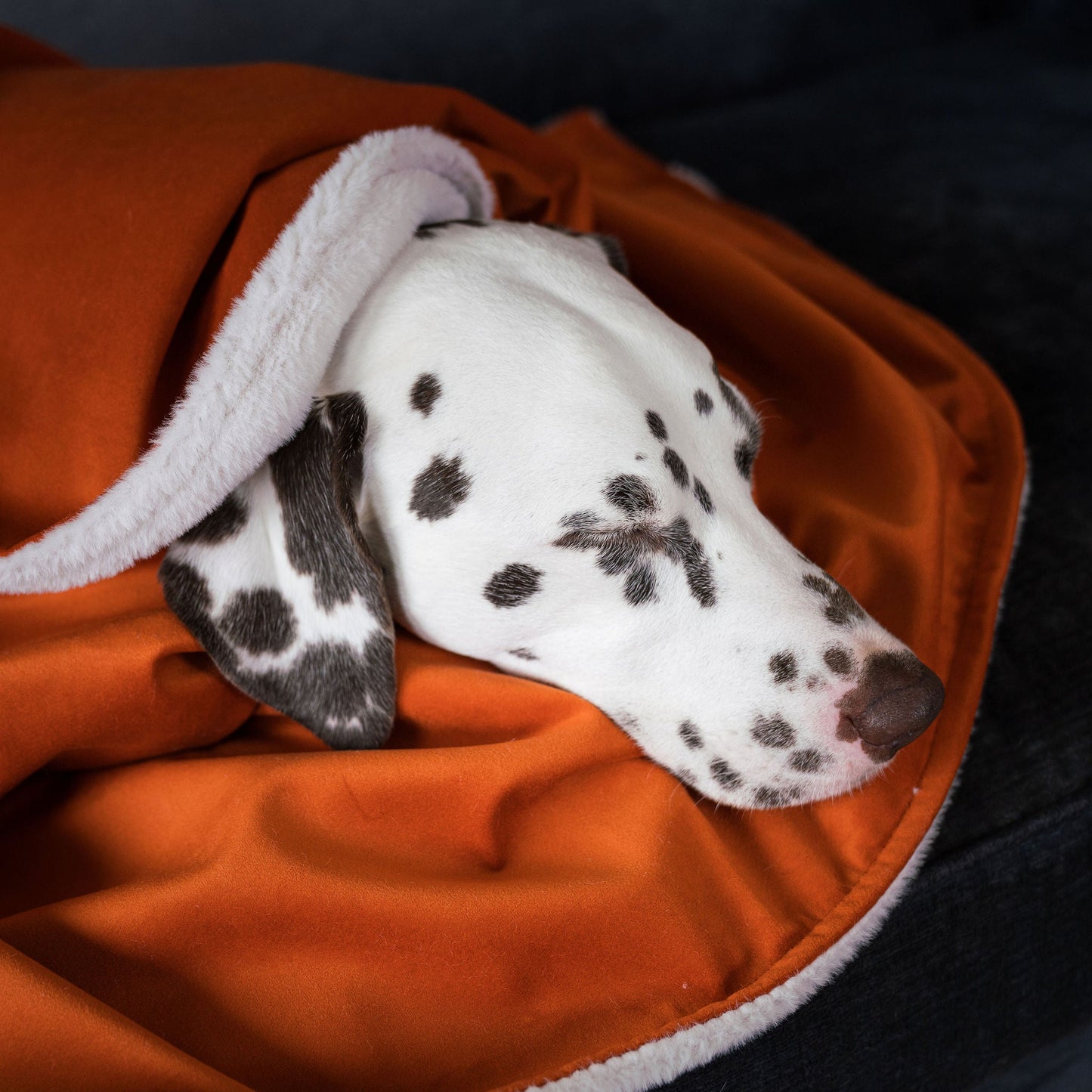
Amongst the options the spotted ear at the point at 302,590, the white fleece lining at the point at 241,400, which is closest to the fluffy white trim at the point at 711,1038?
the spotted ear at the point at 302,590

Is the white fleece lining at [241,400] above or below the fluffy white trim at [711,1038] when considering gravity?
above

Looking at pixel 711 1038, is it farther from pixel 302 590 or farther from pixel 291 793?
pixel 302 590

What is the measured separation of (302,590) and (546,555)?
1.12ft

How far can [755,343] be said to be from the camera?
1930mm

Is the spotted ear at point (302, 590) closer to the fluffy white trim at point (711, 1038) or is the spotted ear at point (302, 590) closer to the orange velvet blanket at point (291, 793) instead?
the orange velvet blanket at point (291, 793)

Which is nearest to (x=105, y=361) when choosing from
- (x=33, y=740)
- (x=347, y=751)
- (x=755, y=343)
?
(x=33, y=740)

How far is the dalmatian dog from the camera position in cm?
125

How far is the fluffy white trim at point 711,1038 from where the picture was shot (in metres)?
1.07

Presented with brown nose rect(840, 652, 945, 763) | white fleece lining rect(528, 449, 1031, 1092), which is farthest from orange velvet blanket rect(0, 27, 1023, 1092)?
brown nose rect(840, 652, 945, 763)

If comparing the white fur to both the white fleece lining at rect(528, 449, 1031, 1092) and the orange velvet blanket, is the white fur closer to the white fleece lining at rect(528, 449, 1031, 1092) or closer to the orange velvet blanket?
the orange velvet blanket

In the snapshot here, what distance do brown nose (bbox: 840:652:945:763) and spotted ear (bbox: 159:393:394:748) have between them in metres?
0.62

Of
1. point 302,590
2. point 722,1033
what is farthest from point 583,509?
point 722,1033

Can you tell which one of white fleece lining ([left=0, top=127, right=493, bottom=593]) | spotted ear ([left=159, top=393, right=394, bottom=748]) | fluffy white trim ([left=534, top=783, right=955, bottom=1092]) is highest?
white fleece lining ([left=0, top=127, right=493, bottom=593])

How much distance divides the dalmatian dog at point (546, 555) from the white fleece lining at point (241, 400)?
0.06m
